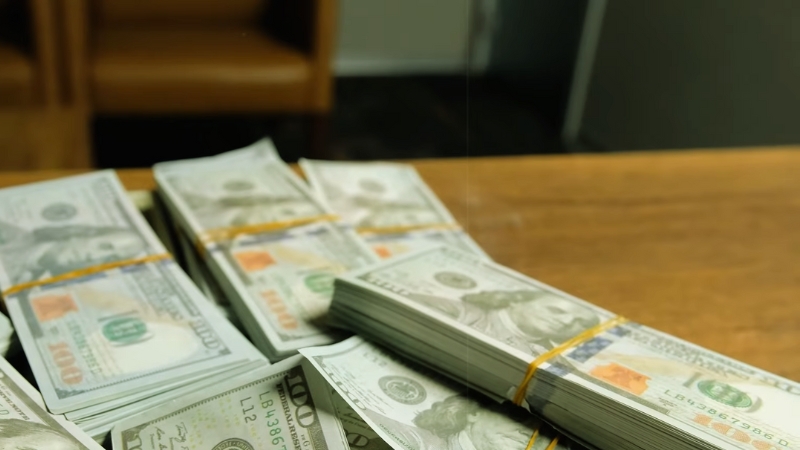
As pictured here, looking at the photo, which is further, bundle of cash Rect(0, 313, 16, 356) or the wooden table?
the wooden table

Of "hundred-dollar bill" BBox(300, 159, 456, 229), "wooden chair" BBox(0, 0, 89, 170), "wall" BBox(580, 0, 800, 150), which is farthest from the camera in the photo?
"wall" BBox(580, 0, 800, 150)

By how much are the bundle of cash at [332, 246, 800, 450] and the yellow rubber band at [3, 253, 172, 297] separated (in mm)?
179

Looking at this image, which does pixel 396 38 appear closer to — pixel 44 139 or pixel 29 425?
pixel 44 139

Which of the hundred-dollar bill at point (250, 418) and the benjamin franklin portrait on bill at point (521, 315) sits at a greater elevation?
the benjamin franklin portrait on bill at point (521, 315)

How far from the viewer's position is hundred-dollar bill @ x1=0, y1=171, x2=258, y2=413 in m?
0.55

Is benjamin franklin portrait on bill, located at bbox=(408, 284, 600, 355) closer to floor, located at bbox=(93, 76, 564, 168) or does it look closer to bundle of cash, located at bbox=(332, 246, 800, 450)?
bundle of cash, located at bbox=(332, 246, 800, 450)

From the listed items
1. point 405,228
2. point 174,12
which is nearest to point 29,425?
point 405,228

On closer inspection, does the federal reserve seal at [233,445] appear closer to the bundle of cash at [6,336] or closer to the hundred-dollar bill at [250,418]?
the hundred-dollar bill at [250,418]

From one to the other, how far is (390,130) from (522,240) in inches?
65.2

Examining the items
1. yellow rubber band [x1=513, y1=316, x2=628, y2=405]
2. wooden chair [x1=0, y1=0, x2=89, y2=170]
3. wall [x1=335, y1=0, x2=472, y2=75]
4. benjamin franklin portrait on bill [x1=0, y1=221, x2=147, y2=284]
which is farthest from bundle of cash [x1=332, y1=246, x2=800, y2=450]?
wall [x1=335, y1=0, x2=472, y2=75]

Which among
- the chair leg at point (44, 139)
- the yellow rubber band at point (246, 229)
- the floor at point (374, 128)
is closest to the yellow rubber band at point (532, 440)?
the yellow rubber band at point (246, 229)

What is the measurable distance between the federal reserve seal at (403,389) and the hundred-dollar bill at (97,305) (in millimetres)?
103

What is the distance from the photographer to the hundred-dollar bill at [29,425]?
0.48 metres

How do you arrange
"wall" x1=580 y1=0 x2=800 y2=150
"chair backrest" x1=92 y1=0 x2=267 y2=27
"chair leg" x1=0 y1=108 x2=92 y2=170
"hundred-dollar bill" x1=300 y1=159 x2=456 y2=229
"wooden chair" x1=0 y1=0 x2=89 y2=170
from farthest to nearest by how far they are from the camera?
"chair backrest" x1=92 y1=0 x2=267 y2=27, "wall" x1=580 y1=0 x2=800 y2=150, "wooden chair" x1=0 y1=0 x2=89 y2=170, "chair leg" x1=0 y1=108 x2=92 y2=170, "hundred-dollar bill" x1=300 y1=159 x2=456 y2=229
